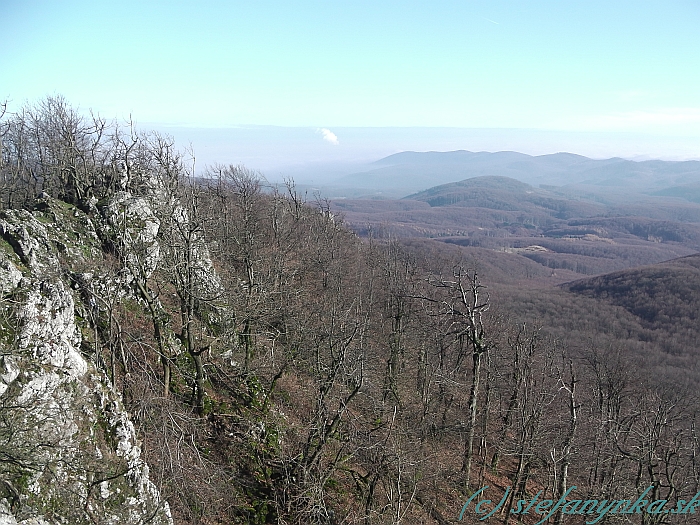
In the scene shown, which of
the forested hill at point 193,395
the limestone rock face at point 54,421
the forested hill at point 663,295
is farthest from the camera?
the forested hill at point 663,295

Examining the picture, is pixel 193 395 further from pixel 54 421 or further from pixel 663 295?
pixel 663 295

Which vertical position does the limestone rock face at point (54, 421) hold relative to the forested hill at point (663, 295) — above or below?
above

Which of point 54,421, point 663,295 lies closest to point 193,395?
point 54,421

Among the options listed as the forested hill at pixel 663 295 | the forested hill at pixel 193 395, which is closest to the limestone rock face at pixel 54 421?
the forested hill at pixel 193 395

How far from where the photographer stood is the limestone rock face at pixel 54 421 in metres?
7.74

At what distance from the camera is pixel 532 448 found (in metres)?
14.8

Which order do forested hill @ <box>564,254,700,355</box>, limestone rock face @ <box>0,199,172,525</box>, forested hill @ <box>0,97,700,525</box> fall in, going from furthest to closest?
forested hill @ <box>564,254,700,355</box> < forested hill @ <box>0,97,700,525</box> < limestone rock face @ <box>0,199,172,525</box>

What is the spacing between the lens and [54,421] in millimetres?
8617

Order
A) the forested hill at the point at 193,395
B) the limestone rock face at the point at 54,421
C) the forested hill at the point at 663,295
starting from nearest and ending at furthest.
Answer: the limestone rock face at the point at 54,421, the forested hill at the point at 193,395, the forested hill at the point at 663,295

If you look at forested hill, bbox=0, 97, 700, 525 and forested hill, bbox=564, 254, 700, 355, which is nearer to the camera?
forested hill, bbox=0, 97, 700, 525

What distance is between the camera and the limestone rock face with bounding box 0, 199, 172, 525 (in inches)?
305

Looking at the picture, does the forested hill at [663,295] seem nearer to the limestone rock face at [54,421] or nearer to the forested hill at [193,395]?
the forested hill at [193,395]

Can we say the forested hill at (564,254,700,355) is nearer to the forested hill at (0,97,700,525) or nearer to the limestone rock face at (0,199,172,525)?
the forested hill at (0,97,700,525)

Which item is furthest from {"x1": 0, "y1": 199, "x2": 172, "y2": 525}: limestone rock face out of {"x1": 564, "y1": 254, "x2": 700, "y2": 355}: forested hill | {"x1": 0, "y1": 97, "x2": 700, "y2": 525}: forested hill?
{"x1": 564, "y1": 254, "x2": 700, "y2": 355}: forested hill
